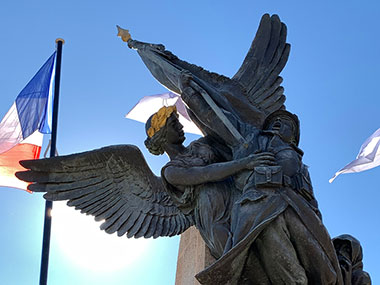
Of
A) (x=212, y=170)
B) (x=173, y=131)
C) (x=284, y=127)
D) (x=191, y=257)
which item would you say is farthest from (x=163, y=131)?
(x=191, y=257)

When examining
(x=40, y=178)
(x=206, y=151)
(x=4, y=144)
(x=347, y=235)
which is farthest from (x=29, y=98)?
(x=347, y=235)

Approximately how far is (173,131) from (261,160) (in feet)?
3.57

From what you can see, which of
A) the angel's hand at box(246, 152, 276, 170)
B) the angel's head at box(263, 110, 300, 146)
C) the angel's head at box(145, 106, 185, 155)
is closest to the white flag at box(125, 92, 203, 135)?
the angel's head at box(145, 106, 185, 155)

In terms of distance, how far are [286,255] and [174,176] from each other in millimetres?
1141

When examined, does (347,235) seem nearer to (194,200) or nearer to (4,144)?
(194,200)

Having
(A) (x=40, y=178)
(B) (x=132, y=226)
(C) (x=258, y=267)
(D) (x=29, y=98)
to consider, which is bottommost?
(C) (x=258, y=267)

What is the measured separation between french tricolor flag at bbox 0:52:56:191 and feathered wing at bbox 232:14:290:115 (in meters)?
4.70

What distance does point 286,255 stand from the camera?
4.38 metres

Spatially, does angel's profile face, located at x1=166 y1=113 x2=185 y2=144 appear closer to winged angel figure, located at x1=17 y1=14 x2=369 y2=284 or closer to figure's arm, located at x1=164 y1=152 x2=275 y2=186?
winged angel figure, located at x1=17 y1=14 x2=369 y2=284

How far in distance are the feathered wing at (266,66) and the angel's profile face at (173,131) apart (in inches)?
29.4

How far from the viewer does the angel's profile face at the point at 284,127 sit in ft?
16.8

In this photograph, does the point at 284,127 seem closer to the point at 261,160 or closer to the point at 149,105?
the point at 261,160

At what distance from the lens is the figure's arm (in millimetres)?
4805

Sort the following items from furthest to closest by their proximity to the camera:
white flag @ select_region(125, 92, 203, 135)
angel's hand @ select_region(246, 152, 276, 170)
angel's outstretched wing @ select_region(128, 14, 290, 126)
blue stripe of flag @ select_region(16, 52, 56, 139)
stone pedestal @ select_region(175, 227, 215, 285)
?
1. white flag @ select_region(125, 92, 203, 135)
2. blue stripe of flag @ select_region(16, 52, 56, 139)
3. angel's outstretched wing @ select_region(128, 14, 290, 126)
4. stone pedestal @ select_region(175, 227, 215, 285)
5. angel's hand @ select_region(246, 152, 276, 170)
